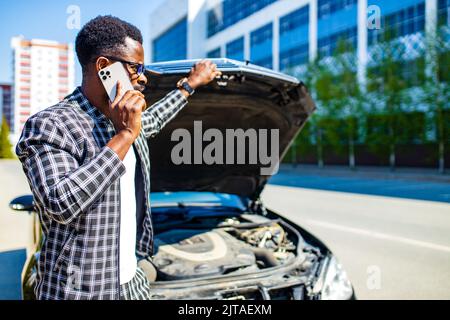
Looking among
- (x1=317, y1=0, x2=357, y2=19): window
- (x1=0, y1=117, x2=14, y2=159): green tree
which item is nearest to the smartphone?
(x1=0, y1=117, x2=14, y2=159): green tree

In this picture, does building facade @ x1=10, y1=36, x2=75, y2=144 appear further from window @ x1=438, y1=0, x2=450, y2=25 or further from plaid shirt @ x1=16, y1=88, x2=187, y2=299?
window @ x1=438, y1=0, x2=450, y2=25

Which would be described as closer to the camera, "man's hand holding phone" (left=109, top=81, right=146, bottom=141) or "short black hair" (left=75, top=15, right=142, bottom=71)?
"man's hand holding phone" (left=109, top=81, right=146, bottom=141)

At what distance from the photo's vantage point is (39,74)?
2.99 meters

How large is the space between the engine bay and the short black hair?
4.97 feet

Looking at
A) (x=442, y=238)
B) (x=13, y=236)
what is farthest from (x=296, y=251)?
(x=13, y=236)

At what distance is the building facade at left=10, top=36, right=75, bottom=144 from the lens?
2104mm

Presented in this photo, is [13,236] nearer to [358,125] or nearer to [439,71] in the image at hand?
[439,71]

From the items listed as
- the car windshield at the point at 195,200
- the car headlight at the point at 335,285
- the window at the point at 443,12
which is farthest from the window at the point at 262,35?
the car headlight at the point at 335,285

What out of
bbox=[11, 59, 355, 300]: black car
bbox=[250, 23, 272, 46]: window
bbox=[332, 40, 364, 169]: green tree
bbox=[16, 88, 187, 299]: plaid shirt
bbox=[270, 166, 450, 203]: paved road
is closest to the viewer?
bbox=[16, 88, 187, 299]: plaid shirt

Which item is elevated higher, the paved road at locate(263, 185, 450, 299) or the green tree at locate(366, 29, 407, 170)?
the green tree at locate(366, 29, 407, 170)

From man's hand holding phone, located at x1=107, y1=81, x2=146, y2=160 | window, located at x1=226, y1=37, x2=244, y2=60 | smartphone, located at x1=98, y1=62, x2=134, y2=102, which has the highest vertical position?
window, located at x1=226, y1=37, x2=244, y2=60

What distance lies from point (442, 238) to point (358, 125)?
18.1 meters

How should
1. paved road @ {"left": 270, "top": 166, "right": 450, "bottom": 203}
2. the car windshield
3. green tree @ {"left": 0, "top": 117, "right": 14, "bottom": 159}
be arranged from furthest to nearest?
1. paved road @ {"left": 270, "top": 166, "right": 450, "bottom": 203}
2. the car windshield
3. green tree @ {"left": 0, "top": 117, "right": 14, "bottom": 159}

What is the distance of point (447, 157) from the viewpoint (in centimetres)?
2020
